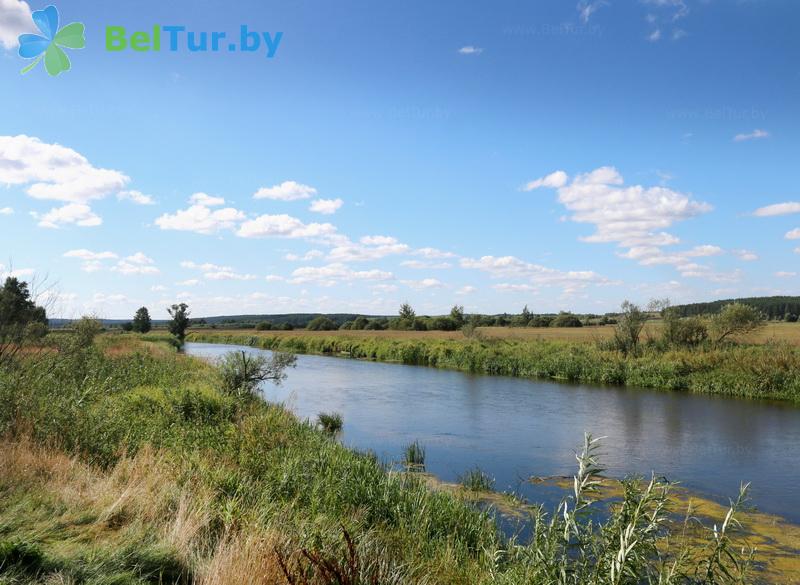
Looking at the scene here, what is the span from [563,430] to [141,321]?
224ft

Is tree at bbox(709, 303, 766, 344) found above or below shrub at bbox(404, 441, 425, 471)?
above

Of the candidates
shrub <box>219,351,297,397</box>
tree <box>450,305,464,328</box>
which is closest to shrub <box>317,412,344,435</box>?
shrub <box>219,351,297,397</box>

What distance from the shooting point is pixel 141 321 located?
7312 cm

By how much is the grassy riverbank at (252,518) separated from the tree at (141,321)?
217ft

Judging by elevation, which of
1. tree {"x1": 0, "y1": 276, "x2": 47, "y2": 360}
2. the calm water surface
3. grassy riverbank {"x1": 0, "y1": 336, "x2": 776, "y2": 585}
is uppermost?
tree {"x1": 0, "y1": 276, "x2": 47, "y2": 360}

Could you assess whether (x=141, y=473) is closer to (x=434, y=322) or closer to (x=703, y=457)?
(x=703, y=457)

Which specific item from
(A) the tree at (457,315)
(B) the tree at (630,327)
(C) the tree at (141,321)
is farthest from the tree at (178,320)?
(B) the tree at (630,327)

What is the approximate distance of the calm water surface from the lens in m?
11.9

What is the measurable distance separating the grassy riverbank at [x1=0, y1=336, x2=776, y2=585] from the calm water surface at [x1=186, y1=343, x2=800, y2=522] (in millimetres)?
3216

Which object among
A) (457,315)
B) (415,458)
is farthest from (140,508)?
(457,315)

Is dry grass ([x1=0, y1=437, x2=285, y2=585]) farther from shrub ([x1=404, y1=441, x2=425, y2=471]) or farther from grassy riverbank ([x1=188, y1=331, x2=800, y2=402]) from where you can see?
grassy riverbank ([x1=188, y1=331, x2=800, y2=402])

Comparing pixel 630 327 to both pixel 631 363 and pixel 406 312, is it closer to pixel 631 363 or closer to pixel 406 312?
pixel 631 363

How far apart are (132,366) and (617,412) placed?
1602 centimetres

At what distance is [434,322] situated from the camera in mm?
74812
